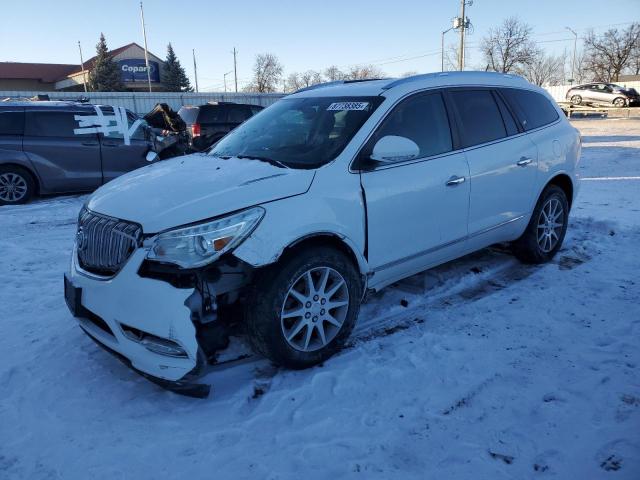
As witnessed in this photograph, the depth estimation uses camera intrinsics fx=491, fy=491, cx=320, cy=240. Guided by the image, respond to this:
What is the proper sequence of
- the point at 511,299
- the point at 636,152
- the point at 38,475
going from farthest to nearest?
the point at 636,152 → the point at 511,299 → the point at 38,475

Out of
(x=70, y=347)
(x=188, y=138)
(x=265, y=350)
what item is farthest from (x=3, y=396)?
(x=188, y=138)

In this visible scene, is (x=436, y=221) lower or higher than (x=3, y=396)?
higher

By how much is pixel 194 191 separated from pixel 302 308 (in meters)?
1.00

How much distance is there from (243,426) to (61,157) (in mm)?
7715

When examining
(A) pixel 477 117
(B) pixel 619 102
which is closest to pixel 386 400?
(A) pixel 477 117

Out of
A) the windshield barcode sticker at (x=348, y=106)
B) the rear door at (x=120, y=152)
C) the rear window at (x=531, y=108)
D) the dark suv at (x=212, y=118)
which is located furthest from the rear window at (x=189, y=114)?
the windshield barcode sticker at (x=348, y=106)

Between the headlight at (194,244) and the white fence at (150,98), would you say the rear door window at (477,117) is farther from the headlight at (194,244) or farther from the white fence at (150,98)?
the white fence at (150,98)

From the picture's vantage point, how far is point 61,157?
8.74m

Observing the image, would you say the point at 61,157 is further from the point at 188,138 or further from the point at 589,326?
the point at 589,326

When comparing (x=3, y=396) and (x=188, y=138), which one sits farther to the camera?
(x=188, y=138)

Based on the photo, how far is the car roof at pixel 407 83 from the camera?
153 inches

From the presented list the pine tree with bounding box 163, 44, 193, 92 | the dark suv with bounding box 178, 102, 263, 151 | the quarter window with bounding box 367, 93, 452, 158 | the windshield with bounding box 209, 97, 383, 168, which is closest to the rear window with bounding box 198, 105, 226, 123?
the dark suv with bounding box 178, 102, 263, 151

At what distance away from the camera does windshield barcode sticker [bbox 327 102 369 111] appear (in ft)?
12.1

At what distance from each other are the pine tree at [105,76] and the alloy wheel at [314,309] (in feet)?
209
